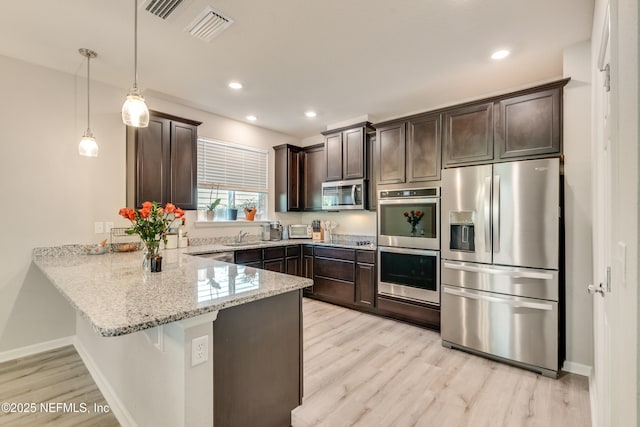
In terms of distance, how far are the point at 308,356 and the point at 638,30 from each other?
2.87 meters

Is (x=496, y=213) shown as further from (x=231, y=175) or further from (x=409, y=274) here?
(x=231, y=175)

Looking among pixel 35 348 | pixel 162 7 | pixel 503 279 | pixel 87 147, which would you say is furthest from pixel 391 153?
pixel 35 348

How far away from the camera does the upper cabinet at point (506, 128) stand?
2566mm

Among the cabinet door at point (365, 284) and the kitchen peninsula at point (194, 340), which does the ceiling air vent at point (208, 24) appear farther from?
the cabinet door at point (365, 284)

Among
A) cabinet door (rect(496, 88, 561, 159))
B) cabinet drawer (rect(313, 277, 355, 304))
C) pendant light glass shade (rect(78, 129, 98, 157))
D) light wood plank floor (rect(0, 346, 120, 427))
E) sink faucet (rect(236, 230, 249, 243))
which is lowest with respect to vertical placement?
light wood plank floor (rect(0, 346, 120, 427))

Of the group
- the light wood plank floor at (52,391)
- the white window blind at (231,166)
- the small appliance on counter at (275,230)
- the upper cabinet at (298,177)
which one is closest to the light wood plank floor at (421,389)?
the light wood plank floor at (52,391)

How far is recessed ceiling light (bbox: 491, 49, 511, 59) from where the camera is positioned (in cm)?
260

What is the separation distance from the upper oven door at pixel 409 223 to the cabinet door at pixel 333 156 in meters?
1.03

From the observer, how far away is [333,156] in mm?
4543

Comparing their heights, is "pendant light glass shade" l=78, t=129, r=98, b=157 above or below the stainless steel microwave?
above

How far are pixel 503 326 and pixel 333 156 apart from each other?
308cm

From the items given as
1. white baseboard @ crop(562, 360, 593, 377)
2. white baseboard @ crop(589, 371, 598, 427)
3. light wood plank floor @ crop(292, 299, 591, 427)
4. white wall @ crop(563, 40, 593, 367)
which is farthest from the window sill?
white baseboard @ crop(589, 371, 598, 427)

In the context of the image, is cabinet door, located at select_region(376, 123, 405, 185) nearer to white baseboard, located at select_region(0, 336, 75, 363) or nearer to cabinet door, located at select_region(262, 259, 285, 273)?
cabinet door, located at select_region(262, 259, 285, 273)

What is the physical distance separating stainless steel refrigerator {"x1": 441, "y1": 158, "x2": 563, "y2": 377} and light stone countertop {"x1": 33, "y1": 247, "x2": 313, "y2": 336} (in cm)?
187
